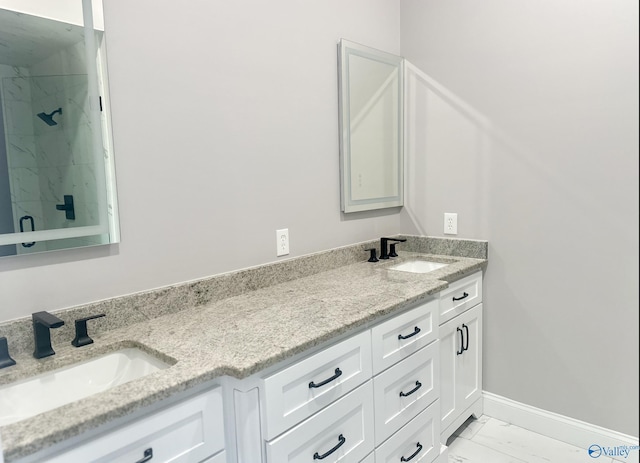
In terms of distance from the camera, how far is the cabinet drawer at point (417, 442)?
170cm

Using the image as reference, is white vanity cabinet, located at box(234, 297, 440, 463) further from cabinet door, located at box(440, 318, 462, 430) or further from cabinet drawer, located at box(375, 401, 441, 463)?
cabinet door, located at box(440, 318, 462, 430)

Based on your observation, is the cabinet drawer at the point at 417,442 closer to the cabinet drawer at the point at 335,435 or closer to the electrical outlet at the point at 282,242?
the cabinet drawer at the point at 335,435

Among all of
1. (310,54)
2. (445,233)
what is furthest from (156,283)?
(445,233)

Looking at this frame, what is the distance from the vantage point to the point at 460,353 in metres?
2.28

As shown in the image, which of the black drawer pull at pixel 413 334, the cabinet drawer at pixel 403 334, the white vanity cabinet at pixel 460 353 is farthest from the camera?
the white vanity cabinet at pixel 460 353

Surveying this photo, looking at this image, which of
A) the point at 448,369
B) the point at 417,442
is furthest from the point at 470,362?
the point at 417,442

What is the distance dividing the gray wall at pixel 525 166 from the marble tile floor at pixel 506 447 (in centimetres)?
16

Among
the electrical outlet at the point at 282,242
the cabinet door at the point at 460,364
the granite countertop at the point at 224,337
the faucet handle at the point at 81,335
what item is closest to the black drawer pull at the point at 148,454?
the granite countertop at the point at 224,337

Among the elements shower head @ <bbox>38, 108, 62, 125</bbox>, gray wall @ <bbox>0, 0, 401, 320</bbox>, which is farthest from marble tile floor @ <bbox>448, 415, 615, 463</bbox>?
shower head @ <bbox>38, 108, 62, 125</bbox>

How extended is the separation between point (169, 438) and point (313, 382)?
17.5 inches

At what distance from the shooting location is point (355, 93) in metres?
2.40

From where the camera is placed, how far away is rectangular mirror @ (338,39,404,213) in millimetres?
2357

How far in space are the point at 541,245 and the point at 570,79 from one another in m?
0.79

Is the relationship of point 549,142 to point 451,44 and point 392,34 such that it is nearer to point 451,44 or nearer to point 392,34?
point 451,44
